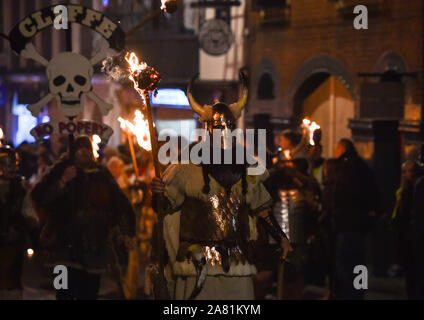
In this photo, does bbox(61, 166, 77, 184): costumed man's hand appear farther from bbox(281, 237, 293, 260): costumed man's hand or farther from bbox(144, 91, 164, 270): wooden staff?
bbox(281, 237, 293, 260): costumed man's hand

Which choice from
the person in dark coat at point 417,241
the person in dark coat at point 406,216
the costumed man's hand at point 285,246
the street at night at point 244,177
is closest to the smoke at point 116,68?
the street at night at point 244,177

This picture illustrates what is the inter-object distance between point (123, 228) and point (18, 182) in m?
1.15

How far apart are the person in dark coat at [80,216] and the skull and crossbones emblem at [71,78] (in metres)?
0.46

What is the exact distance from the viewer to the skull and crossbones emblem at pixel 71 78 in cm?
984

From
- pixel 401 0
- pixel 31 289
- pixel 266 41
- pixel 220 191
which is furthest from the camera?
pixel 266 41

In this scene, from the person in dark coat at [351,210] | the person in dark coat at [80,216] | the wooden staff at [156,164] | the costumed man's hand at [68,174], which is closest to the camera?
the wooden staff at [156,164]

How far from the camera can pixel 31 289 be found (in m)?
13.2

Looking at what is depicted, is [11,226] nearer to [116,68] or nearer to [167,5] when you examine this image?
[116,68]

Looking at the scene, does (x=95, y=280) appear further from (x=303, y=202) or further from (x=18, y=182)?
(x=303, y=202)

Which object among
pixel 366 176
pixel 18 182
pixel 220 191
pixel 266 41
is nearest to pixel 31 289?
pixel 18 182

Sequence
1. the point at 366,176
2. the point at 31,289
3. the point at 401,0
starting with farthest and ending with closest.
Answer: the point at 401,0 → the point at 31,289 → the point at 366,176

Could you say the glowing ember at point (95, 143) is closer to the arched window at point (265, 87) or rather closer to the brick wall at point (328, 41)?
the brick wall at point (328, 41)

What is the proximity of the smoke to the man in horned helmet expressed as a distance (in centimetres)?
106

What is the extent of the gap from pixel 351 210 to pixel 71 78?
12.0 ft
